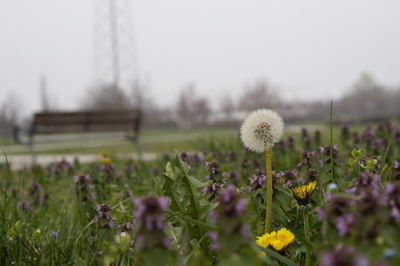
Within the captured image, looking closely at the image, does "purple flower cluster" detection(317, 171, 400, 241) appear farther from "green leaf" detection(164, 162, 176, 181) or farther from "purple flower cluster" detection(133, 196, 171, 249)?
"green leaf" detection(164, 162, 176, 181)

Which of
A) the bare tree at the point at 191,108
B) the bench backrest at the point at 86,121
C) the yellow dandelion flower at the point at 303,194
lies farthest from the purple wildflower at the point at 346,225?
the bare tree at the point at 191,108

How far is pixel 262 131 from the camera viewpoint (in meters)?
1.30

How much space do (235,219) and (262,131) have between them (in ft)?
1.79

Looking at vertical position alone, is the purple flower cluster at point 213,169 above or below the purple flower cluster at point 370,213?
below

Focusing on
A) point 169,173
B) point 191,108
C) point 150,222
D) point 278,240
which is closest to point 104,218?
point 169,173

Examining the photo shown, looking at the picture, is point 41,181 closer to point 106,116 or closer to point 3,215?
point 3,215

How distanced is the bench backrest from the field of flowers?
5271 millimetres

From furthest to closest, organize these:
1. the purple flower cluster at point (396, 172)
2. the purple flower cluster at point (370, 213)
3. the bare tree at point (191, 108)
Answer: the bare tree at point (191, 108) < the purple flower cluster at point (396, 172) < the purple flower cluster at point (370, 213)

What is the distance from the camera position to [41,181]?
3.84 meters

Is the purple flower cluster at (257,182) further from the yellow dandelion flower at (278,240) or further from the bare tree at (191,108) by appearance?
the bare tree at (191,108)

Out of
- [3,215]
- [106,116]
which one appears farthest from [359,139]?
[106,116]

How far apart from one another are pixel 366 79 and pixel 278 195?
80.8 m

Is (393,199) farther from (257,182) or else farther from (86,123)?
(86,123)

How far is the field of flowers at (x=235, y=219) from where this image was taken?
0.79 metres
